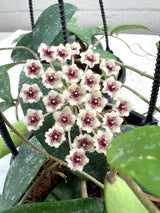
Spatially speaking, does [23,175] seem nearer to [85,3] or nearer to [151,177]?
[151,177]

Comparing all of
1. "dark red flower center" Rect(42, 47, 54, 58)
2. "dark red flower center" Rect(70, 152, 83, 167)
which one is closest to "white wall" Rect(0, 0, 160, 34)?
"dark red flower center" Rect(42, 47, 54, 58)

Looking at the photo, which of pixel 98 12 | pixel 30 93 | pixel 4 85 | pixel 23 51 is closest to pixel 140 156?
pixel 30 93

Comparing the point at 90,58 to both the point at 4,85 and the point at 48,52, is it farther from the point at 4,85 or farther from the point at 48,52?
the point at 4,85

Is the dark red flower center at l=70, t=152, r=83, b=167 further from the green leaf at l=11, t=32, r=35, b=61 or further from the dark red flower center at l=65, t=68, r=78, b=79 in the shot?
the green leaf at l=11, t=32, r=35, b=61

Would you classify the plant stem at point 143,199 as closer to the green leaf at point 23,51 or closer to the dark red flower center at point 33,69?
the dark red flower center at point 33,69

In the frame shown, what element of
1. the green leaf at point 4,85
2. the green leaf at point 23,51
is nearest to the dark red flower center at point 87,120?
the green leaf at point 4,85

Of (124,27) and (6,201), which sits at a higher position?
(124,27)

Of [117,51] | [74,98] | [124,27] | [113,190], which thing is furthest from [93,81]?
[117,51]
